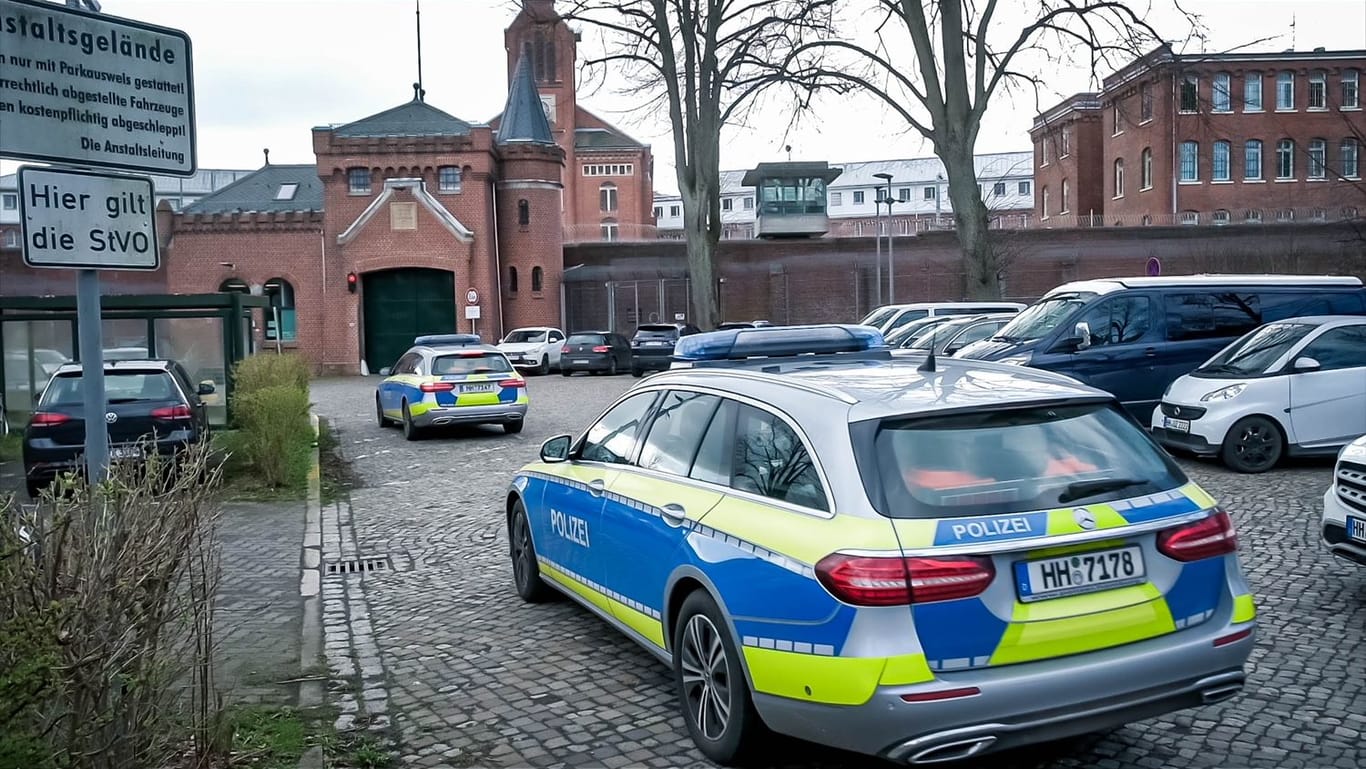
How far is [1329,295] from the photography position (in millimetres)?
14664

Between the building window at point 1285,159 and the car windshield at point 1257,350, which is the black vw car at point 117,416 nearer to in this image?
the car windshield at point 1257,350

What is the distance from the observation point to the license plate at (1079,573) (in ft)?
13.1

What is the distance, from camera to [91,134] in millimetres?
4602

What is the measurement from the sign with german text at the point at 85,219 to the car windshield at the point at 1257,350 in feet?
35.9

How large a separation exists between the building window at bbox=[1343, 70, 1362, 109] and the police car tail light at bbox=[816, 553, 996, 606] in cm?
6396

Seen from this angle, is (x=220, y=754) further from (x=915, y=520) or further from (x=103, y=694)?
(x=915, y=520)

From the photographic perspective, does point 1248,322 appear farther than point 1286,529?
Yes

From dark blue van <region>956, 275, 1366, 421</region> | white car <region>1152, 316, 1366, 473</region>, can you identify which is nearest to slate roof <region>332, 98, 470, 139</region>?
dark blue van <region>956, 275, 1366, 421</region>

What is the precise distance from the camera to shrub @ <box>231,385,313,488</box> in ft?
43.0

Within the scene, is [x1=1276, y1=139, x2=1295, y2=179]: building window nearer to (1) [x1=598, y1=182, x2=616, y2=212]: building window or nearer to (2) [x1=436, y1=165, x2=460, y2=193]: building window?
(2) [x1=436, y1=165, x2=460, y2=193]: building window

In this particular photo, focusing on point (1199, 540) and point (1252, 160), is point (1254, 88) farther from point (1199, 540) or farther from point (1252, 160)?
point (1199, 540)

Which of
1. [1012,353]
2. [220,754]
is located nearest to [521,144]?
[1012,353]

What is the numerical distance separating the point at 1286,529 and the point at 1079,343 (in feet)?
18.5

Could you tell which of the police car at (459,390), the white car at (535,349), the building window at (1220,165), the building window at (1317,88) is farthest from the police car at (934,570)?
the building window at (1317,88)
